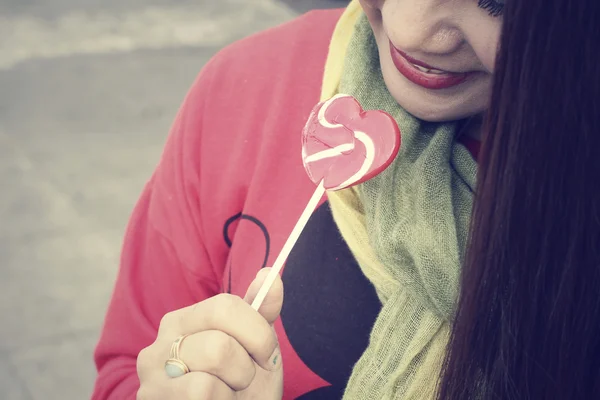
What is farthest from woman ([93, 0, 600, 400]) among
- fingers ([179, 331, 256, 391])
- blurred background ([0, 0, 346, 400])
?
blurred background ([0, 0, 346, 400])

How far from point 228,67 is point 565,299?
67cm

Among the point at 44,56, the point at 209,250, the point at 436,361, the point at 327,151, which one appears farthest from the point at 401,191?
the point at 44,56

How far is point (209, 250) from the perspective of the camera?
1232 mm

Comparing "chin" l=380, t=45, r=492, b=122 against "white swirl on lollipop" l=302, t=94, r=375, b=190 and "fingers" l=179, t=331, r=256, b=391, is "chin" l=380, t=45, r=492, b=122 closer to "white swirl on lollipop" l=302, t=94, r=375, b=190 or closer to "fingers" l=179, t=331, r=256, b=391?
"white swirl on lollipop" l=302, t=94, r=375, b=190

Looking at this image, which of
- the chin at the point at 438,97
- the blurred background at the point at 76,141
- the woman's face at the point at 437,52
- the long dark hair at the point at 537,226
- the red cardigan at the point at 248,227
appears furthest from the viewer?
the blurred background at the point at 76,141

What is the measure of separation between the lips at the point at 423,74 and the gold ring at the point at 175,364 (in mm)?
437

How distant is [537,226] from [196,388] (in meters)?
0.41

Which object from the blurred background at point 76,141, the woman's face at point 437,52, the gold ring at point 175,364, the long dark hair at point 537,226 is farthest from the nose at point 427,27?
the blurred background at point 76,141

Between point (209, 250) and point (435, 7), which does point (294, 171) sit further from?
point (435, 7)

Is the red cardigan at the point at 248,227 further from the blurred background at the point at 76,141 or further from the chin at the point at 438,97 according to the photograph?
the blurred background at the point at 76,141

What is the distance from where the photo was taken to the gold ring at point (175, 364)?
825mm

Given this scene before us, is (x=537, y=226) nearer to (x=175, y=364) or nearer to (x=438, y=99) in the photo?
(x=438, y=99)

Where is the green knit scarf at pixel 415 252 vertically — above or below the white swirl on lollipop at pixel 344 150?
below

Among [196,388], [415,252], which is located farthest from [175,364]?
[415,252]
